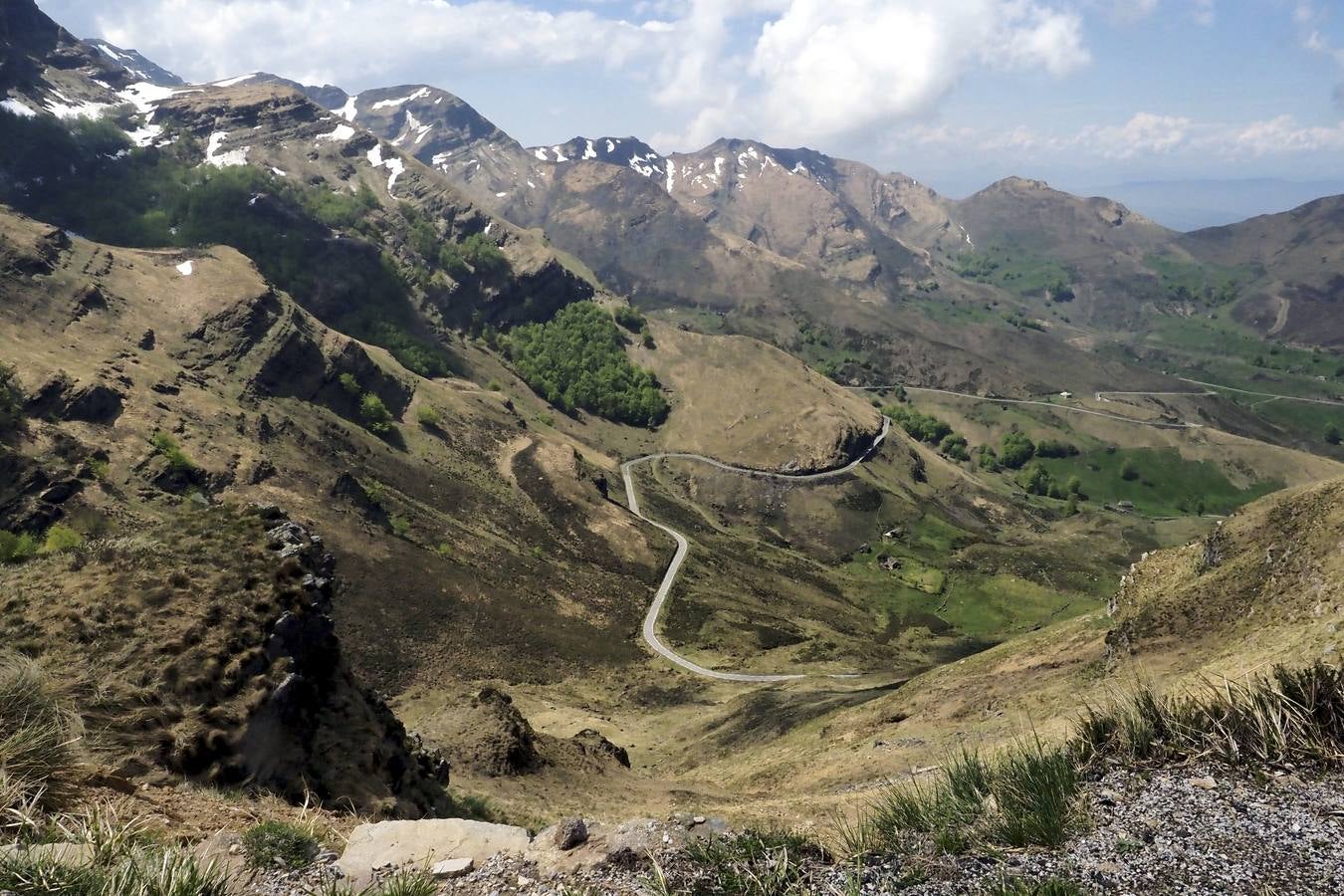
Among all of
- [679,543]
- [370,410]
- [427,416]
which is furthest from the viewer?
[427,416]

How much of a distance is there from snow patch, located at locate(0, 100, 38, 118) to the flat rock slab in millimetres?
239843

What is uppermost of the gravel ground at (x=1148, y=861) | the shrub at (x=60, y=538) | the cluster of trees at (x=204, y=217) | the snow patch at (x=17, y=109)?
the snow patch at (x=17, y=109)

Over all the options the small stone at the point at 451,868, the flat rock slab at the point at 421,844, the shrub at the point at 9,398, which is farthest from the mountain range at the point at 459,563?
the small stone at the point at 451,868

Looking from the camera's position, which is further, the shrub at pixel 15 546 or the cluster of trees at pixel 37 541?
the cluster of trees at pixel 37 541

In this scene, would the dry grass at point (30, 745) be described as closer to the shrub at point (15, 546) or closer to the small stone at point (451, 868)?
the small stone at point (451, 868)

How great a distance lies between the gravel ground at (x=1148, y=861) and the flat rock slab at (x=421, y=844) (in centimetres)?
62

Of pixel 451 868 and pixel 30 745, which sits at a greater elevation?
pixel 30 745

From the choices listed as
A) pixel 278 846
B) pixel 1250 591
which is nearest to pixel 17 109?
pixel 278 846

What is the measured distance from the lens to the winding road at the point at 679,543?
86.4 metres

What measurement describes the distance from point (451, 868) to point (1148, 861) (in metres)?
11.5

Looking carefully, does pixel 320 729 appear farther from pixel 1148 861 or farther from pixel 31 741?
pixel 1148 861

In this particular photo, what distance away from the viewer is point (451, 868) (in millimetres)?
13359

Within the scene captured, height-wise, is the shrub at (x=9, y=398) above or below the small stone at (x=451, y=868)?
above

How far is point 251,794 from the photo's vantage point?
848 inches
